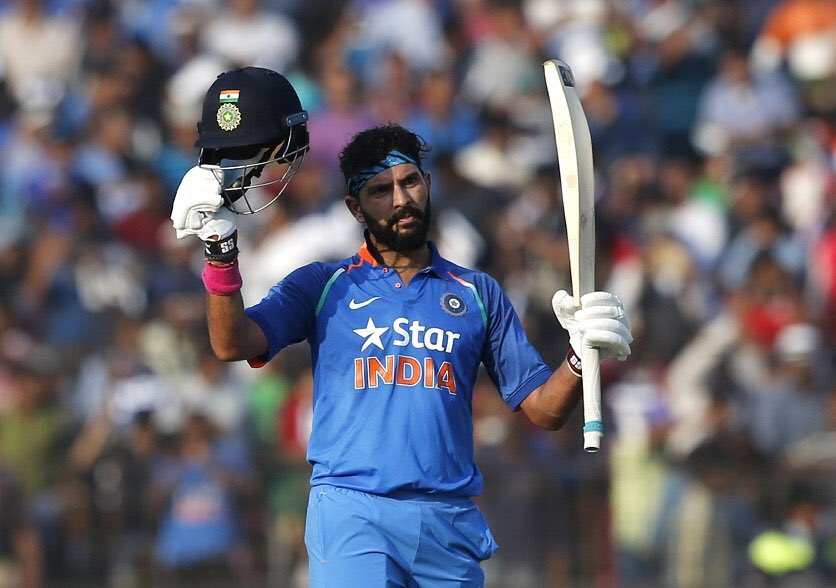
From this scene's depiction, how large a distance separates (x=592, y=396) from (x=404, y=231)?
34.9 inches

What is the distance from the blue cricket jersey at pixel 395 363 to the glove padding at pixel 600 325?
1.21 feet

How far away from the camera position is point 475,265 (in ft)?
38.5

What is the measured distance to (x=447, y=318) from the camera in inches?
217

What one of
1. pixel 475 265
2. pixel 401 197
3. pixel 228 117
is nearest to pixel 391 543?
pixel 401 197

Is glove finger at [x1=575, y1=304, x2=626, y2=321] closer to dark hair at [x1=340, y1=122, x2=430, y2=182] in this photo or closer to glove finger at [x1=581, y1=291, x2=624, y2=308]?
glove finger at [x1=581, y1=291, x2=624, y2=308]

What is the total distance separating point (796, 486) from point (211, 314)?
20.1ft

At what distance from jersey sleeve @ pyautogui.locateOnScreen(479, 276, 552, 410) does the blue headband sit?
52 centimetres

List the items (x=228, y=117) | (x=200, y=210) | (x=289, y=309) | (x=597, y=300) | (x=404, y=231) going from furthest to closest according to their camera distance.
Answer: (x=404, y=231) < (x=289, y=309) < (x=228, y=117) < (x=597, y=300) < (x=200, y=210)

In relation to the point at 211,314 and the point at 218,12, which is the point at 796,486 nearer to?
the point at 211,314

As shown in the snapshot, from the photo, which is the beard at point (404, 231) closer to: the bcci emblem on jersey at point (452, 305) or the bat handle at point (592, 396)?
the bcci emblem on jersey at point (452, 305)

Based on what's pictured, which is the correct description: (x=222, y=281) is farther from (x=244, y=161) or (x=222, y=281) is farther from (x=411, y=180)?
(x=411, y=180)

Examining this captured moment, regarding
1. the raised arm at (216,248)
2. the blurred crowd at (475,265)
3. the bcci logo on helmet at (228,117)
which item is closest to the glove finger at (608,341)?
the raised arm at (216,248)

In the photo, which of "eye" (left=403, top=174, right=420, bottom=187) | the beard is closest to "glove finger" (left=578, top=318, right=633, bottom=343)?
the beard

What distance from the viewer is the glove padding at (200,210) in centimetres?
506
